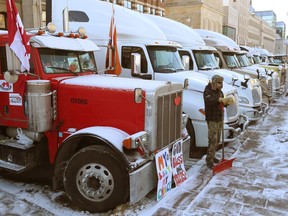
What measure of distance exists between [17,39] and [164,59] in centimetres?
415

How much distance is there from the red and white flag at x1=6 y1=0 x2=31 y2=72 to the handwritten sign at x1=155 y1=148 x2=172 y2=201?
2.43 m

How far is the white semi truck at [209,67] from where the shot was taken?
9.89m

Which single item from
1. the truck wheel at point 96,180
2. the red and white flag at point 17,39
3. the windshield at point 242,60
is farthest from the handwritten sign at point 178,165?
the windshield at point 242,60

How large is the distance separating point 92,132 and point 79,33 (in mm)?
2390

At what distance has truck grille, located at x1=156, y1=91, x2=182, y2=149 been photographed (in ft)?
16.6

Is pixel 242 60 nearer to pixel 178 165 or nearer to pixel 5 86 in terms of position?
pixel 178 165

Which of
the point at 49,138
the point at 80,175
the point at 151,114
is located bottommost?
A: the point at 80,175

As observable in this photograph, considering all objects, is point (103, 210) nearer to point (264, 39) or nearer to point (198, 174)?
point (198, 174)

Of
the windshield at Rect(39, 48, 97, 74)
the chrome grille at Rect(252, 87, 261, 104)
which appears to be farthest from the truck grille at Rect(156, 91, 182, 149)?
the chrome grille at Rect(252, 87, 261, 104)

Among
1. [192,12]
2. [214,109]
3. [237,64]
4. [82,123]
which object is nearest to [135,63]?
[214,109]

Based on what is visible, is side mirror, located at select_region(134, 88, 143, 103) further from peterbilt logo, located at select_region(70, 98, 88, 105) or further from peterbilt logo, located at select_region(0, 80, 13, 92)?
peterbilt logo, located at select_region(0, 80, 13, 92)

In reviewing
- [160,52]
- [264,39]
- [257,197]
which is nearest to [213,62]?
[160,52]

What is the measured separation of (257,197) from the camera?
206 inches

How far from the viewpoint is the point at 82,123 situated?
17.4 feet
